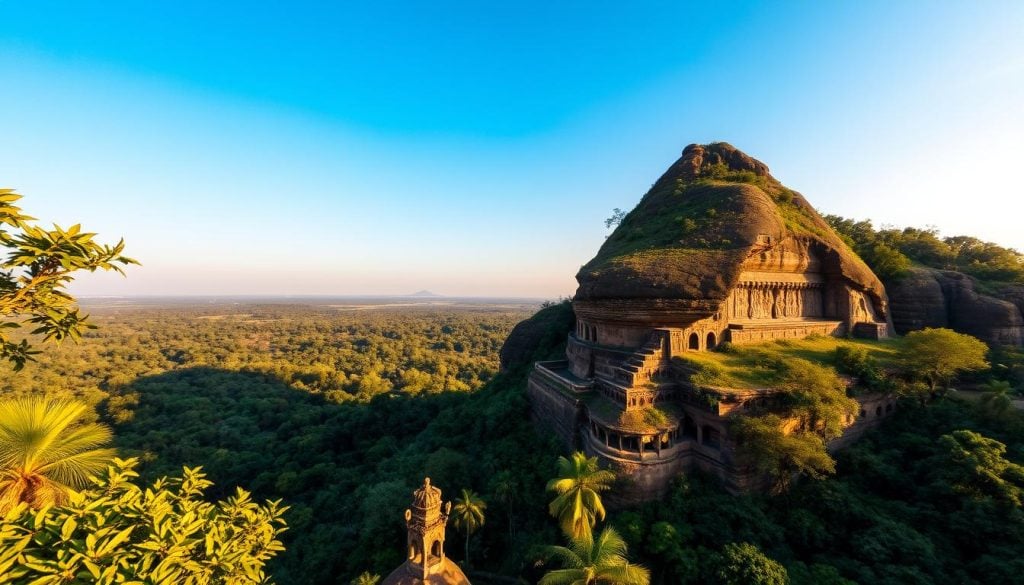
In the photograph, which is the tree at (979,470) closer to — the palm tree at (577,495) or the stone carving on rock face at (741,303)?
the stone carving on rock face at (741,303)

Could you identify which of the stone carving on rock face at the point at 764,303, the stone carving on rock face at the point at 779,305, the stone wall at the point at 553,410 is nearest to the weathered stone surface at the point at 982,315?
the stone carving on rock face at the point at 779,305

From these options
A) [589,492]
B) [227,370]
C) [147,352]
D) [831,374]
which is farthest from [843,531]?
[147,352]

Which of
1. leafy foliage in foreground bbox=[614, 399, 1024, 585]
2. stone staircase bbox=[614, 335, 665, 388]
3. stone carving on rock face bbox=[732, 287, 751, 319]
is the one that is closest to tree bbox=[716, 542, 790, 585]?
leafy foliage in foreground bbox=[614, 399, 1024, 585]

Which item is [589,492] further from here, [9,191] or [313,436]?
[313,436]

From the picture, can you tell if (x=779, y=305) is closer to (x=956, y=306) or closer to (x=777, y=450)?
(x=777, y=450)

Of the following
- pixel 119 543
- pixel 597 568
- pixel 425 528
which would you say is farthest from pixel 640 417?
pixel 119 543

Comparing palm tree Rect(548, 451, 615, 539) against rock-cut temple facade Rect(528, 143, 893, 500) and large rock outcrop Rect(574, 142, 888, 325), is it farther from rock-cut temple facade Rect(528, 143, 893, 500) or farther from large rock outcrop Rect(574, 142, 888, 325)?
large rock outcrop Rect(574, 142, 888, 325)
